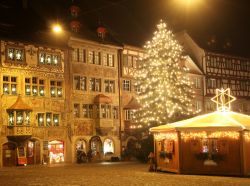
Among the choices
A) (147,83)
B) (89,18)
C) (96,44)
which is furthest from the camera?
(89,18)

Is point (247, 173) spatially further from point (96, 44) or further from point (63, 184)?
point (96, 44)

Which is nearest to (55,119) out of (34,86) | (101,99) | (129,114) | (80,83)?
(34,86)

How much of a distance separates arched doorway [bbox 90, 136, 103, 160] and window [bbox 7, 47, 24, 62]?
9.96 m

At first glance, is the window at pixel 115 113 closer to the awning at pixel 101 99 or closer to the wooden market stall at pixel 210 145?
the awning at pixel 101 99

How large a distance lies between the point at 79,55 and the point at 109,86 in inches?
176

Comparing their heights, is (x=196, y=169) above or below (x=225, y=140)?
below

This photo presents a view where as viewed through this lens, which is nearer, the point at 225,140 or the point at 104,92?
the point at 225,140

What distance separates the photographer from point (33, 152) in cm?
3809

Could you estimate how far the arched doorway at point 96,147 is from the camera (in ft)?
140

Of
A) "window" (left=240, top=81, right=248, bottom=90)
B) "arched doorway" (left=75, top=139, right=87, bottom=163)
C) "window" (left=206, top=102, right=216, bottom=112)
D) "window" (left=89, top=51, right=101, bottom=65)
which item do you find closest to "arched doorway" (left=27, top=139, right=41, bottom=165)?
"arched doorway" (left=75, top=139, right=87, bottom=163)

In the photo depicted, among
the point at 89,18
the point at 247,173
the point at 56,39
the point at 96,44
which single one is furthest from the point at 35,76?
the point at 247,173

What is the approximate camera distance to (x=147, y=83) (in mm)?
36562

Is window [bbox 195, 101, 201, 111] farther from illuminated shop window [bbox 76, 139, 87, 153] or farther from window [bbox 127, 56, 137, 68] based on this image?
illuminated shop window [bbox 76, 139, 87, 153]

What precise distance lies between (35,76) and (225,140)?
64.6 feet
